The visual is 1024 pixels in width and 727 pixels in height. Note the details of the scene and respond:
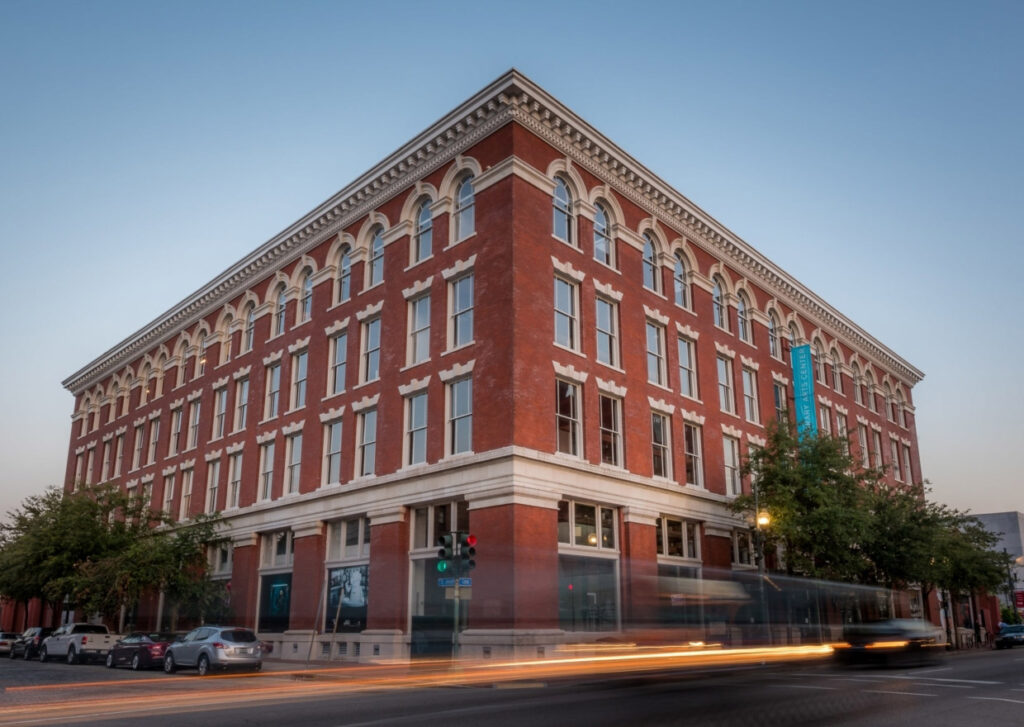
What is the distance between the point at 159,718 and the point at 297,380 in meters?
24.3

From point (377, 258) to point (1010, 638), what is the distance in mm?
39446

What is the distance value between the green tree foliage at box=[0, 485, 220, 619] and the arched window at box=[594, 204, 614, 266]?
2116 centimetres

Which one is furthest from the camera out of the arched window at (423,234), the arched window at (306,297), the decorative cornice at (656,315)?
the arched window at (306,297)

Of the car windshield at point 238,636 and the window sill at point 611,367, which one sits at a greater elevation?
the window sill at point 611,367

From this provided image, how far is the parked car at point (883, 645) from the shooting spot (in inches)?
830

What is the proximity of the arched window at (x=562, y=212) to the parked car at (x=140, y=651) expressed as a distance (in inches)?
762

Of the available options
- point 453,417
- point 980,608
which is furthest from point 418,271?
point 980,608

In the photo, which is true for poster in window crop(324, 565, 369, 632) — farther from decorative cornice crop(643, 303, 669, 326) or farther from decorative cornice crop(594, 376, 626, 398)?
decorative cornice crop(643, 303, 669, 326)

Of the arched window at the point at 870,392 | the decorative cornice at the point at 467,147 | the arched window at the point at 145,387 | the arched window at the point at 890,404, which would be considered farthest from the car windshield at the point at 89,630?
the arched window at the point at 890,404

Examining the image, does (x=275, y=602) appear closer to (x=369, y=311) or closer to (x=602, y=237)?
(x=369, y=311)

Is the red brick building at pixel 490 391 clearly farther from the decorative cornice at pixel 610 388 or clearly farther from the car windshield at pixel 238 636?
the car windshield at pixel 238 636

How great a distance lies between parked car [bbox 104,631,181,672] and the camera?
89.9 ft

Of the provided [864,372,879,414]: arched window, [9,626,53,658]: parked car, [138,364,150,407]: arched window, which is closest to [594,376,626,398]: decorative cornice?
[9,626,53,658]: parked car

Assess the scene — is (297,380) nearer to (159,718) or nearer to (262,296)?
(262,296)
